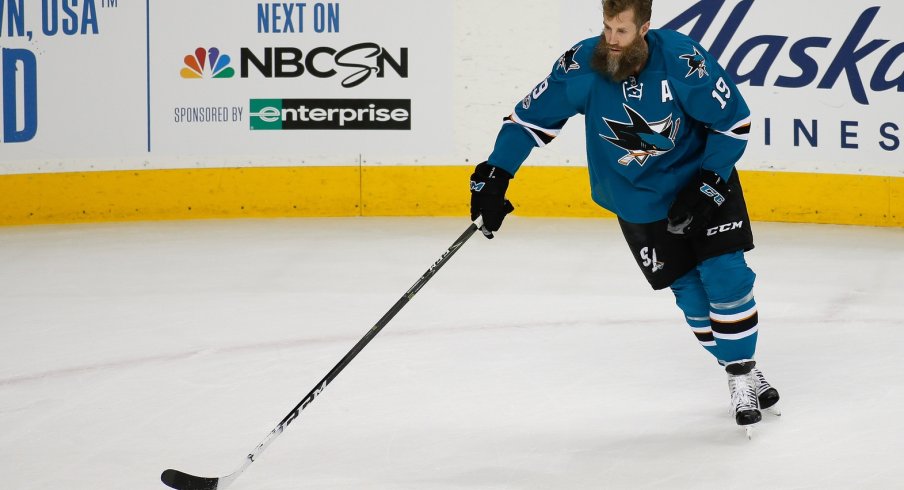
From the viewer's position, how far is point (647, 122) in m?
2.95

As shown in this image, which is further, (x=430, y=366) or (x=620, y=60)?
(x=430, y=366)

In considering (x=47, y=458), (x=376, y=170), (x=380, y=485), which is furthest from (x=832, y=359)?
(x=376, y=170)

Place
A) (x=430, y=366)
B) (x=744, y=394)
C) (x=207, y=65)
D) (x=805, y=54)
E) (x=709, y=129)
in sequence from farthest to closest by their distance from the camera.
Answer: (x=207, y=65) < (x=805, y=54) < (x=430, y=366) < (x=744, y=394) < (x=709, y=129)

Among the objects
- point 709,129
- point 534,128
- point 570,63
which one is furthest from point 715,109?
point 534,128

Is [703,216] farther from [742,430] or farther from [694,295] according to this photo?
[742,430]

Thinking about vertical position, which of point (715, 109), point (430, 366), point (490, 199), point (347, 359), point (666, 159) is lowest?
point (430, 366)

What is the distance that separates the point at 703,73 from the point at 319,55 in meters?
3.70

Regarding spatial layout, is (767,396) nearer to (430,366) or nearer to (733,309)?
(733,309)

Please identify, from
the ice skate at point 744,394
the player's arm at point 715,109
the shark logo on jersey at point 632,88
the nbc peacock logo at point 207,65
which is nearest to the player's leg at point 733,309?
the ice skate at point 744,394

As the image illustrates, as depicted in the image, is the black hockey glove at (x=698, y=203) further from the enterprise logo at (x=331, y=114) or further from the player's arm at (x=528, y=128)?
the enterprise logo at (x=331, y=114)

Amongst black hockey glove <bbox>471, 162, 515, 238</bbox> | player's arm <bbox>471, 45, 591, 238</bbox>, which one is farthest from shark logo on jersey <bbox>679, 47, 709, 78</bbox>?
black hockey glove <bbox>471, 162, 515, 238</bbox>

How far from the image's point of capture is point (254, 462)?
2906 mm

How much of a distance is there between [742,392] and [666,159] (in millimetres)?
586

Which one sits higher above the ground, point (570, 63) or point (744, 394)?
point (570, 63)
